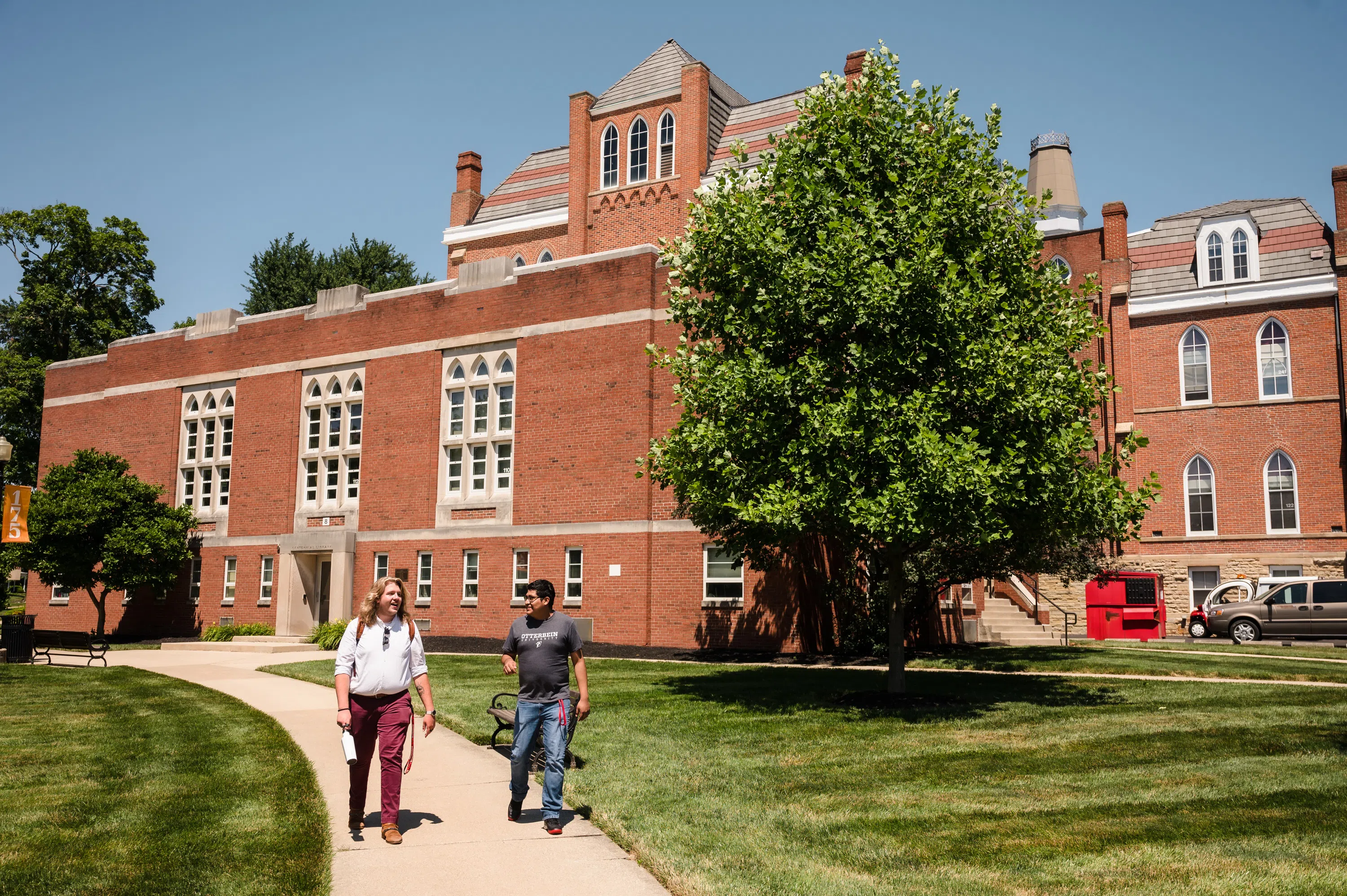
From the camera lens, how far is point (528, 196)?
145 ft

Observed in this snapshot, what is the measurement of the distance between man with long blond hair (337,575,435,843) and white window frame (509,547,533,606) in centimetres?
2107

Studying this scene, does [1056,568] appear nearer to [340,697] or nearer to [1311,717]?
[1311,717]

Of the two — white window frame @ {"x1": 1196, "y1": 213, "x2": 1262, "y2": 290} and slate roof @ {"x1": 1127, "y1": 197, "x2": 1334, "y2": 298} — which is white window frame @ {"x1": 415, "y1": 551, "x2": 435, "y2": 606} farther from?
white window frame @ {"x1": 1196, "y1": 213, "x2": 1262, "y2": 290}

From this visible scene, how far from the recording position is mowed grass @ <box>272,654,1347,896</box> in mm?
7277

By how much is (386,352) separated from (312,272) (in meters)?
27.5

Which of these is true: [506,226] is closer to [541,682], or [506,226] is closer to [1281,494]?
[1281,494]

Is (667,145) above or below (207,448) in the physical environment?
above

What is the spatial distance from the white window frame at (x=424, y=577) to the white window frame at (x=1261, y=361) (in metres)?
28.2

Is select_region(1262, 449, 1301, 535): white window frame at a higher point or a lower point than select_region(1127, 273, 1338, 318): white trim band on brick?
lower

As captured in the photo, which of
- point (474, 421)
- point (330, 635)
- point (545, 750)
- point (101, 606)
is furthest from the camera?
point (101, 606)

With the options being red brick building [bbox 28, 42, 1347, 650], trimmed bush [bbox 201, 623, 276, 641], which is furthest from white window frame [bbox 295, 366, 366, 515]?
trimmed bush [bbox 201, 623, 276, 641]

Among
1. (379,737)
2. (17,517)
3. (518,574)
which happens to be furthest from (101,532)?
(379,737)

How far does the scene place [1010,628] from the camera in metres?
30.5

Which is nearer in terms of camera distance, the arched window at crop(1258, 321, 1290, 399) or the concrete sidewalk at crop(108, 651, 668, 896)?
the concrete sidewalk at crop(108, 651, 668, 896)
